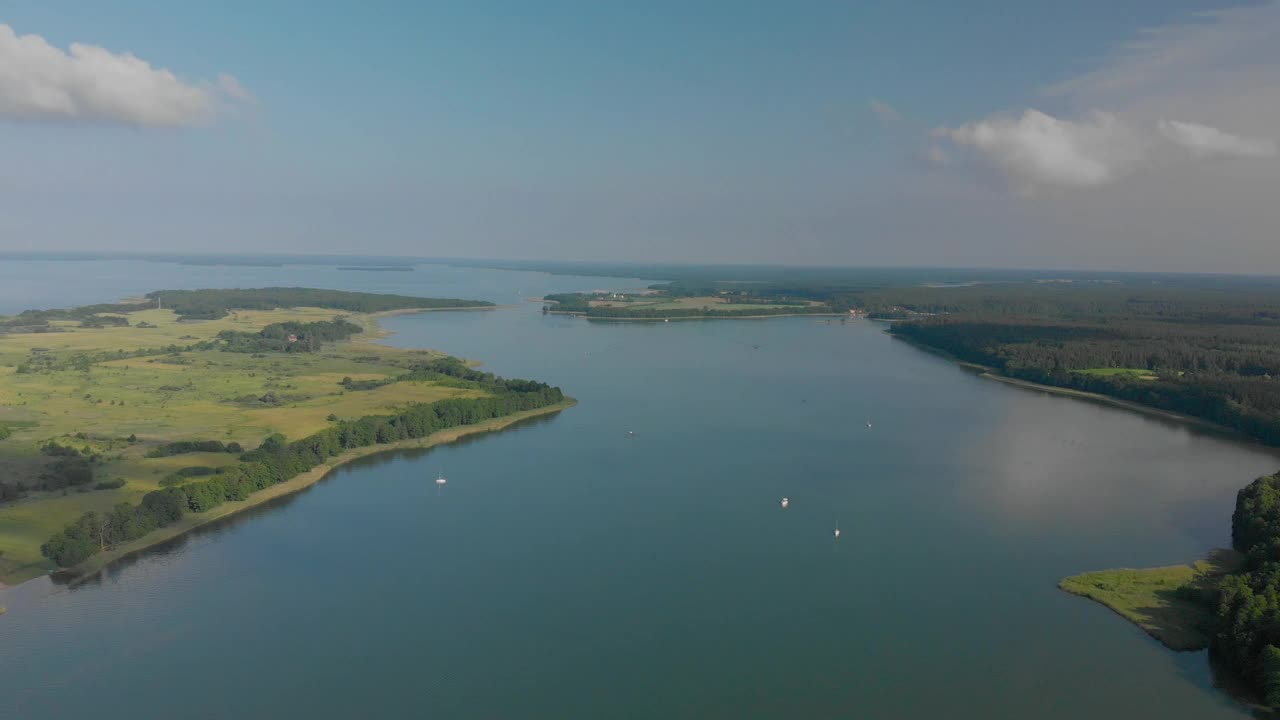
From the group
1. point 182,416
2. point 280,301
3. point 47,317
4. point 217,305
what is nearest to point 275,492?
point 182,416

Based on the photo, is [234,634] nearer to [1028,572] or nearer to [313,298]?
[1028,572]

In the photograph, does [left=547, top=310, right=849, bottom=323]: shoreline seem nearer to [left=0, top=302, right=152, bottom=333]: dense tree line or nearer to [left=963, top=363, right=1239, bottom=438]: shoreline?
[left=963, top=363, right=1239, bottom=438]: shoreline

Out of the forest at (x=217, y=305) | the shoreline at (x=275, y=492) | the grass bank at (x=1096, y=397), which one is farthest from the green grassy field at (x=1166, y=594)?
the forest at (x=217, y=305)

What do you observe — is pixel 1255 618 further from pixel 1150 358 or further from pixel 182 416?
pixel 1150 358

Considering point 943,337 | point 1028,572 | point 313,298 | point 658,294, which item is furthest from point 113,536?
point 658,294

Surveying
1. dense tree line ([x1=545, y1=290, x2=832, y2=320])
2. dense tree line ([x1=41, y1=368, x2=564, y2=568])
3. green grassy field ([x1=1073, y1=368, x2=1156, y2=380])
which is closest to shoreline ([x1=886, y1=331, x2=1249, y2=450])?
green grassy field ([x1=1073, y1=368, x2=1156, y2=380])

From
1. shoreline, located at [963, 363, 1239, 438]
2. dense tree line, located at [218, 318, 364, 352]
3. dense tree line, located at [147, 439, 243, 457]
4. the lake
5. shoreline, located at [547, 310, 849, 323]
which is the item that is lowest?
the lake
